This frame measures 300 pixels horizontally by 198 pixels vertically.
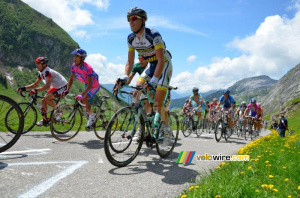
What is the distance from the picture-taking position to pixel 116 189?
3268mm

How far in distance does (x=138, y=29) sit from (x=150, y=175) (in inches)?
116

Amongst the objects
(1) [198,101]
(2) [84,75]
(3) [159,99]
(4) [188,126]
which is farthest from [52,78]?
(1) [198,101]

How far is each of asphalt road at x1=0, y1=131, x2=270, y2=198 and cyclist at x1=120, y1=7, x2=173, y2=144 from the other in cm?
108

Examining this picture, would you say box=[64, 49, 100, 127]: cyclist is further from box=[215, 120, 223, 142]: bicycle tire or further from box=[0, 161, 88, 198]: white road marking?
box=[215, 120, 223, 142]: bicycle tire

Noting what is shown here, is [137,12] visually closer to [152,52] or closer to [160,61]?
[152,52]

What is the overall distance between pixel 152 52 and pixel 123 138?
2055 millimetres

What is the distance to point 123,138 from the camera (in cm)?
464

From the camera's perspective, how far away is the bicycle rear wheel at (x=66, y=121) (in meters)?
7.44

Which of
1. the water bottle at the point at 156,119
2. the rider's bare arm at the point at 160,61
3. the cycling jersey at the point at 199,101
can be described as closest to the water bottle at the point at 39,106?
the water bottle at the point at 156,119

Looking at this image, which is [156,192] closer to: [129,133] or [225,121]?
[129,133]

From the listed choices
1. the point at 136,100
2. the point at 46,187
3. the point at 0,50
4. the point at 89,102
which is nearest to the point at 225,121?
the point at 89,102

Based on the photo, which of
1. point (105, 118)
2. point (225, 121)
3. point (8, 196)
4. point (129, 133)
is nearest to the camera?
point (8, 196)

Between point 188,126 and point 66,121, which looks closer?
point 66,121

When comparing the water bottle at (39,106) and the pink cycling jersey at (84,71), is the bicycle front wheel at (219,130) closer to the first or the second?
the pink cycling jersey at (84,71)
